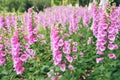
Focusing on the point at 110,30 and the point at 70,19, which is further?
the point at 70,19

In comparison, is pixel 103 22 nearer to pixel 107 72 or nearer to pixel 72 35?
pixel 107 72

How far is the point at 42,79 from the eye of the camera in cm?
583

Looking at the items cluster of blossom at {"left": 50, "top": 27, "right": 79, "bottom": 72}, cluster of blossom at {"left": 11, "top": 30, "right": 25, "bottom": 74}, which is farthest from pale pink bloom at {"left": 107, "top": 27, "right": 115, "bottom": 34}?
cluster of blossom at {"left": 11, "top": 30, "right": 25, "bottom": 74}

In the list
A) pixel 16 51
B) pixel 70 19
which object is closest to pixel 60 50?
pixel 16 51

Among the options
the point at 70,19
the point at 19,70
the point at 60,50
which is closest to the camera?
the point at 60,50

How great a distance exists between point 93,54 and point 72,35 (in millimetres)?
1626

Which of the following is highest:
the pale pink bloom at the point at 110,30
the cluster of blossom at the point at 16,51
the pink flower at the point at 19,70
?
the pale pink bloom at the point at 110,30

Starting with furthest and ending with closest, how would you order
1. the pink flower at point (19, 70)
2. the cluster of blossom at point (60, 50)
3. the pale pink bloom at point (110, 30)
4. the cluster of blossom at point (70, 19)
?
the cluster of blossom at point (70, 19) < the pink flower at point (19, 70) < the pale pink bloom at point (110, 30) < the cluster of blossom at point (60, 50)

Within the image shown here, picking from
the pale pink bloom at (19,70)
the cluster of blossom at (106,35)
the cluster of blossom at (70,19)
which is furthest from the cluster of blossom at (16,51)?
the cluster of blossom at (70,19)

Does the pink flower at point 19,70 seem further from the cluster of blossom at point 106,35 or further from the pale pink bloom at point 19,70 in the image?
the cluster of blossom at point 106,35

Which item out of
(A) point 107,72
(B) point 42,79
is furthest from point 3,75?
(A) point 107,72

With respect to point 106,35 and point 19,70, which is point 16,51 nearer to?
point 19,70

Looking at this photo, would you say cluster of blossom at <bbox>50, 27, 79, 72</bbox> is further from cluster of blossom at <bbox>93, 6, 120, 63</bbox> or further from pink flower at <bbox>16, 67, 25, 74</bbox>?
pink flower at <bbox>16, 67, 25, 74</bbox>

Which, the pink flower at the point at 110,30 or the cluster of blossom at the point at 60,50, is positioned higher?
the pink flower at the point at 110,30
